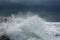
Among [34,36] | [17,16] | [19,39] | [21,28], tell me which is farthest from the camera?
[17,16]

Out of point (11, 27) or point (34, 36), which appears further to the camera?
point (11, 27)

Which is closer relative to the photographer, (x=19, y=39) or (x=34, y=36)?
(x=19, y=39)

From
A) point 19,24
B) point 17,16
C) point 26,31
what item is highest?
point 17,16

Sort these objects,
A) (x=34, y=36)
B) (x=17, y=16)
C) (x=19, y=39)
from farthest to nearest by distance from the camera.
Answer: (x=17, y=16) < (x=34, y=36) < (x=19, y=39)

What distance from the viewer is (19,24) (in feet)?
14.1

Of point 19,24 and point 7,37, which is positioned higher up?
point 19,24

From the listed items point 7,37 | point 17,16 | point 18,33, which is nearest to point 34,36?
point 18,33

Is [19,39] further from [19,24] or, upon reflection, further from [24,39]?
[19,24]

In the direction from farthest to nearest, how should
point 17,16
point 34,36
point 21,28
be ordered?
A: point 17,16
point 21,28
point 34,36

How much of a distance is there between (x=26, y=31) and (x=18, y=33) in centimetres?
25

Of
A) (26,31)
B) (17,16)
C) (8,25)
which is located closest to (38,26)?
(26,31)

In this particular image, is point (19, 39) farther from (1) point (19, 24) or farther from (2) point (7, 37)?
(1) point (19, 24)

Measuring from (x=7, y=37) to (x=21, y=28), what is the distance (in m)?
0.58

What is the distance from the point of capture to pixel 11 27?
4117 mm
